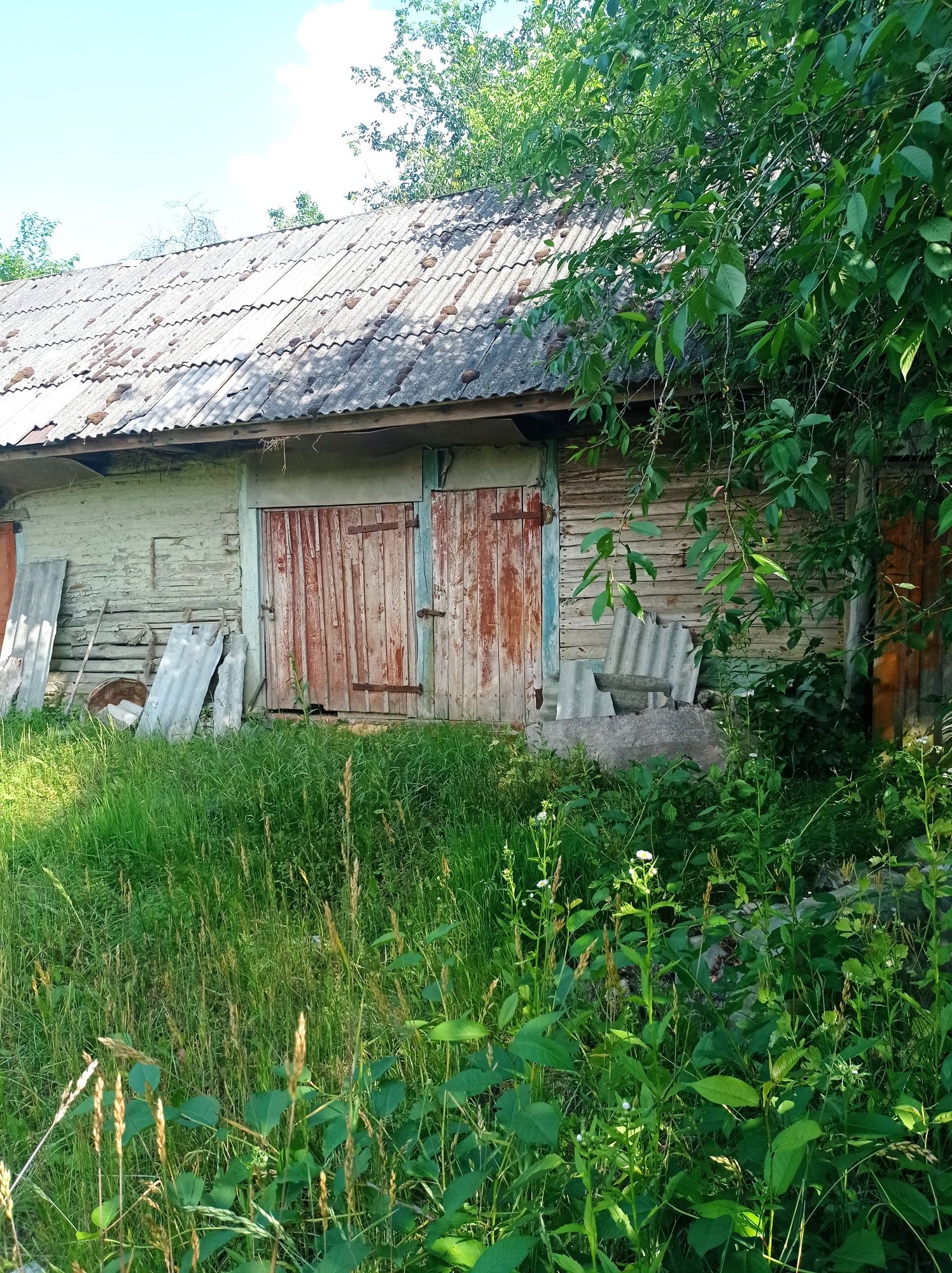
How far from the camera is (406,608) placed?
7.24 metres

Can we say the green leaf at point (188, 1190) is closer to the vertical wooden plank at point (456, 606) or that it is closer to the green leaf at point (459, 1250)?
the green leaf at point (459, 1250)

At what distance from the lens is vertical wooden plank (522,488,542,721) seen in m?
6.72

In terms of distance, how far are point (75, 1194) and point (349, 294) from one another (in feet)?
25.3

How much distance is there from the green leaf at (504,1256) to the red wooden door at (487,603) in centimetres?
548

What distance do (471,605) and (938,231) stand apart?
17.0 feet

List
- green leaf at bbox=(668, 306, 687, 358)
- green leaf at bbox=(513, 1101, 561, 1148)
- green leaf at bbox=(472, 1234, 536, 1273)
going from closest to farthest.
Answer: green leaf at bbox=(472, 1234, 536, 1273), green leaf at bbox=(513, 1101, 561, 1148), green leaf at bbox=(668, 306, 687, 358)

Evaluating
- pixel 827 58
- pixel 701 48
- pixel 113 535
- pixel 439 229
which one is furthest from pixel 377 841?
pixel 439 229

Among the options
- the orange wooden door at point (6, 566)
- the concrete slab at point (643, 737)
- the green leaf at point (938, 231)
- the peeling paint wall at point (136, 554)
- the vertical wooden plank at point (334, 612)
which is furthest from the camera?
the orange wooden door at point (6, 566)

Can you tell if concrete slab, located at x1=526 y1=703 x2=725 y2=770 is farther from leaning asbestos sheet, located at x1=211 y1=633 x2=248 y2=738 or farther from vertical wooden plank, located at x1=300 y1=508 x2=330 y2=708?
leaning asbestos sheet, located at x1=211 y1=633 x2=248 y2=738

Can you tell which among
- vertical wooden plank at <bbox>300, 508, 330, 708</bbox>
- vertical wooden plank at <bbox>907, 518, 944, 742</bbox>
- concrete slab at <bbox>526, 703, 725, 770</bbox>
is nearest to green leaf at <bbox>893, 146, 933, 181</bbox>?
concrete slab at <bbox>526, 703, 725, 770</bbox>

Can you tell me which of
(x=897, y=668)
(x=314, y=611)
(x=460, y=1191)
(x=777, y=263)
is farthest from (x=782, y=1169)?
(x=314, y=611)

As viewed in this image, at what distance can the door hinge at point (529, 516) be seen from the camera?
6.66m

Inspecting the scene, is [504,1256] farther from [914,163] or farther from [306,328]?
[306,328]

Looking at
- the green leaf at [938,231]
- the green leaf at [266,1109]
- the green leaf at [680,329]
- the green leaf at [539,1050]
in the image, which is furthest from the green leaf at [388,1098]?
the green leaf at [938,231]
